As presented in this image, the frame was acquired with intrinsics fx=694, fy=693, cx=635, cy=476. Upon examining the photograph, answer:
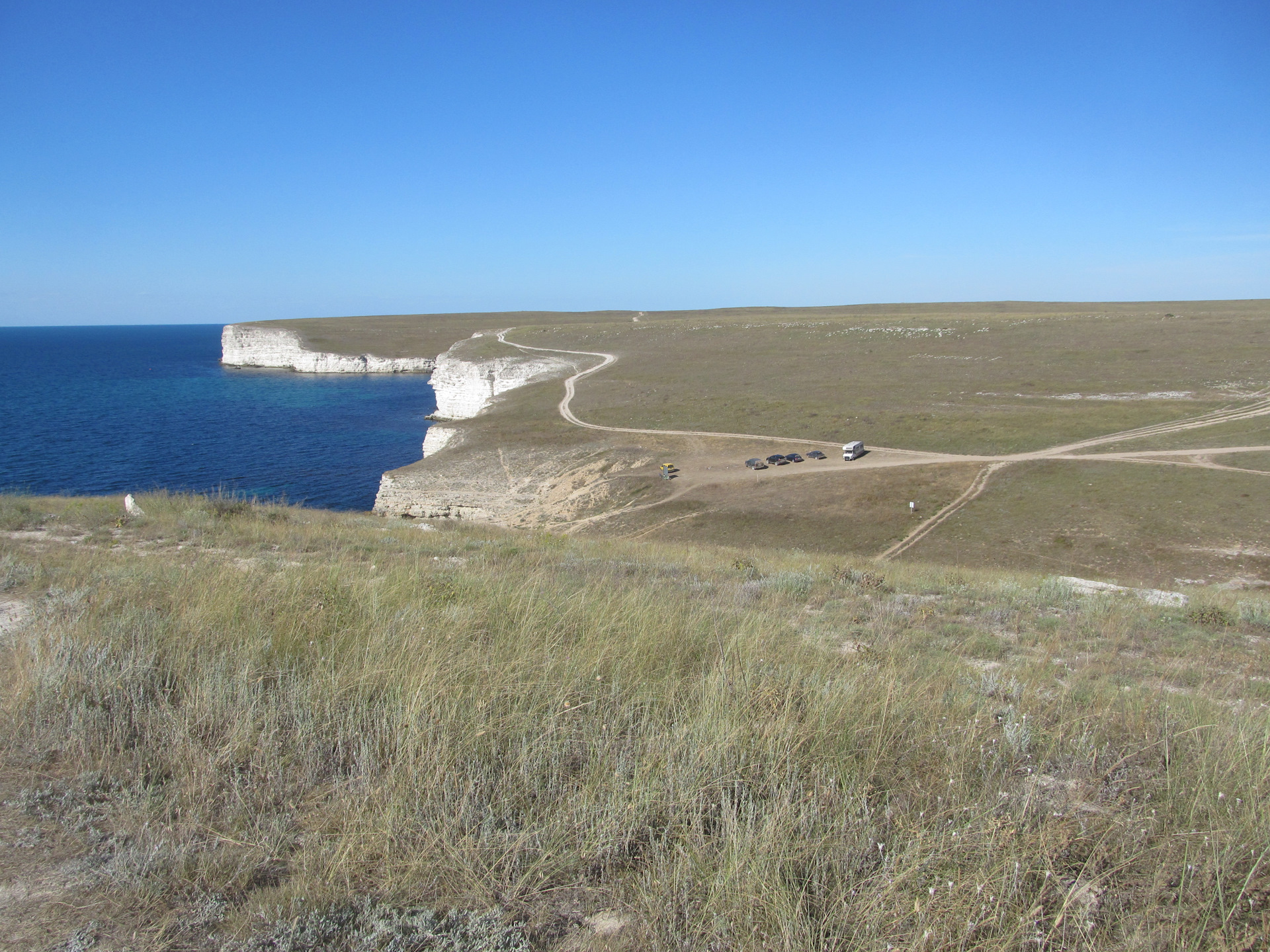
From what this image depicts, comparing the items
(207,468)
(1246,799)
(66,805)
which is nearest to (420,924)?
(66,805)

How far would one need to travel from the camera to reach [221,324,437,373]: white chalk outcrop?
5502 inches

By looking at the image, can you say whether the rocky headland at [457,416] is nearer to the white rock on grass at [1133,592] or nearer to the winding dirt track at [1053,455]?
the winding dirt track at [1053,455]

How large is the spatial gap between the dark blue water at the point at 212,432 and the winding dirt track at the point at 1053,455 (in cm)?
2644

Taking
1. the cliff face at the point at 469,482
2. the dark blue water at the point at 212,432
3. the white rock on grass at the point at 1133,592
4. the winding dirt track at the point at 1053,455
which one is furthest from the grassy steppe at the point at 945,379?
the white rock on grass at the point at 1133,592

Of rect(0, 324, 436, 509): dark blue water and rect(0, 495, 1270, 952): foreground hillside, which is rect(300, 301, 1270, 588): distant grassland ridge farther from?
rect(0, 495, 1270, 952): foreground hillside

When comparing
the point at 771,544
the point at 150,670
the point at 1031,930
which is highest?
the point at 150,670

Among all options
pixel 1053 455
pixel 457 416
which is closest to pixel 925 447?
pixel 1053 455

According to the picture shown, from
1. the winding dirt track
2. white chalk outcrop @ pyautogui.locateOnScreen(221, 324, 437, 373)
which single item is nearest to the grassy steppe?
the winding dirt track

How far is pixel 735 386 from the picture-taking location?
6869 centimetres

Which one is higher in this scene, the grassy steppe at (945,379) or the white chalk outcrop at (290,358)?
the white chalk outcrop at (290,358)

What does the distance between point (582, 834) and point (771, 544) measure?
29.7m

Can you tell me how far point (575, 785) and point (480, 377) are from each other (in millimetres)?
85900

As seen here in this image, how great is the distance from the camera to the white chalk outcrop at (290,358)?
140m

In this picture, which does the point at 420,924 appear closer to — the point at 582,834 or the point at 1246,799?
the point at 582,834
